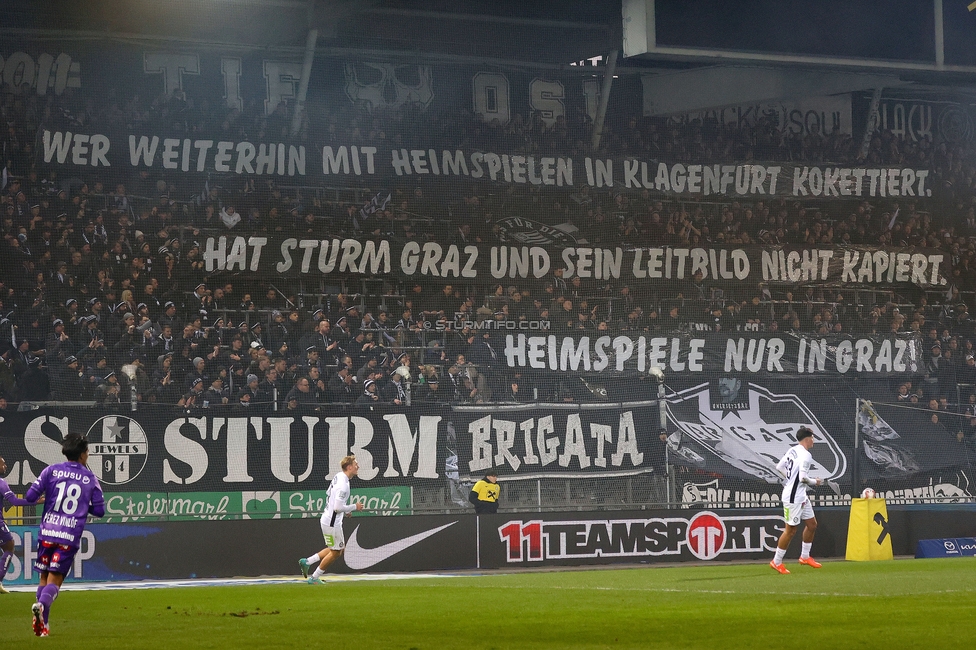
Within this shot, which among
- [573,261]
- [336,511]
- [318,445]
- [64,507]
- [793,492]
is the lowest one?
[336,511]

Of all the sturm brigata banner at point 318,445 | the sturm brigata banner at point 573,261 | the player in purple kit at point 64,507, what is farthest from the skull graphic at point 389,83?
the player in purple kit at point 64,507

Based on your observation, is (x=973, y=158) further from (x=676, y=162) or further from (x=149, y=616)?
(x=149, y=616)

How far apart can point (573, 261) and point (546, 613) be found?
14552mm

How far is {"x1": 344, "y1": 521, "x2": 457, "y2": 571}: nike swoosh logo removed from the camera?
20312mm

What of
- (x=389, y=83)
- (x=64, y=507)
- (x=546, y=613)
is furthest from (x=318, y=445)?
(x=389, y=83)

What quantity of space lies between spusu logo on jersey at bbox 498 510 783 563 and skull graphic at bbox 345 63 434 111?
35.6 feet

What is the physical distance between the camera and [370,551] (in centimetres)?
2044

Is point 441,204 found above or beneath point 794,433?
above

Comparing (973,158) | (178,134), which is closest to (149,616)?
(178,134)

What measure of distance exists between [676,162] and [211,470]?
1296 cm

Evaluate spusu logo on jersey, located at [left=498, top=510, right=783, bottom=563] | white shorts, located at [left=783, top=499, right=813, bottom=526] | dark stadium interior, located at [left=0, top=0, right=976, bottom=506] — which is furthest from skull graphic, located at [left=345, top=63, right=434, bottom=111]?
white shorts, located at [left=783, top=499, right=813, bottom=526]

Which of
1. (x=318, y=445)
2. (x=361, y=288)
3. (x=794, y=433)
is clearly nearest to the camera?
(x=318, y=445)

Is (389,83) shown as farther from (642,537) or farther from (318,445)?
(642,537)

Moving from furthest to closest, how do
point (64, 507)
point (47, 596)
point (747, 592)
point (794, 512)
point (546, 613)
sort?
1. point (794, 512)
2. point (747, 592)
3. point (546, 613)
4. point (64, 507)
5. point (47, 596)
